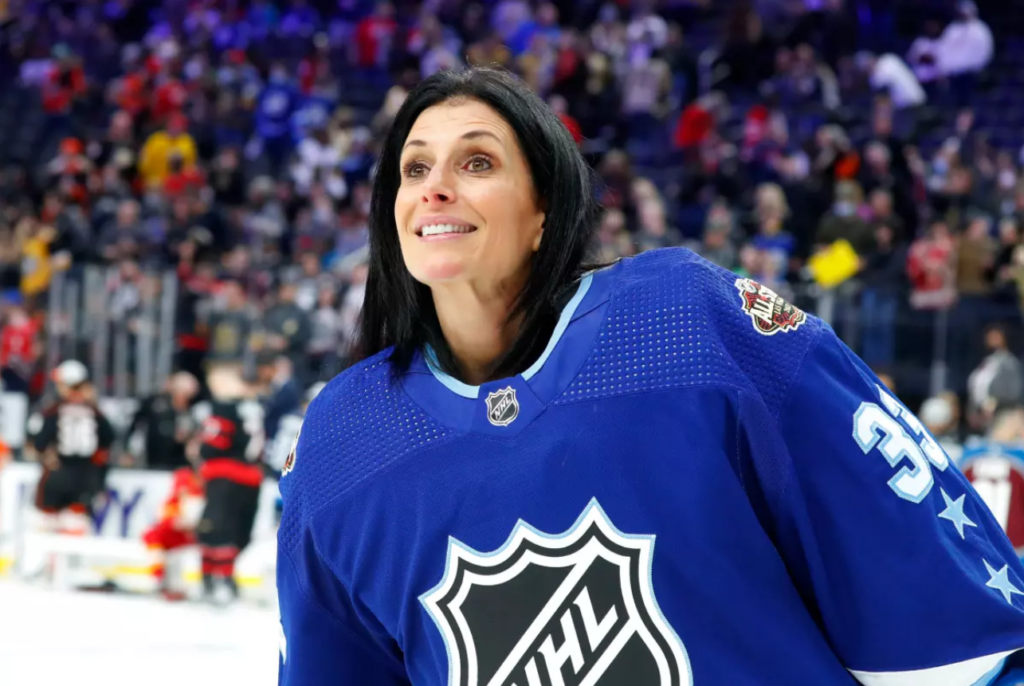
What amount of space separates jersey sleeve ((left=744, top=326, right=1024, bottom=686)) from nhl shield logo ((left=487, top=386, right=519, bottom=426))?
0.32 meters

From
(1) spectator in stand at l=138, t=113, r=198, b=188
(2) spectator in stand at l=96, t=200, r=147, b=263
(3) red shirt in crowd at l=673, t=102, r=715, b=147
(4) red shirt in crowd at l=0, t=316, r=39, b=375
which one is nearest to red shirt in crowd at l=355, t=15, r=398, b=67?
(1) spectator in stand at l=138, t=113, r=198, b=188

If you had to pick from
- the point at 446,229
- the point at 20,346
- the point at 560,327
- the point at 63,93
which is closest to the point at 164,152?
the point at 63,93

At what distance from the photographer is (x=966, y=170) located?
375 inches

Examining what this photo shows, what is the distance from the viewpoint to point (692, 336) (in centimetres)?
171

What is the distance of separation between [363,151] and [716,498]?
10734mm

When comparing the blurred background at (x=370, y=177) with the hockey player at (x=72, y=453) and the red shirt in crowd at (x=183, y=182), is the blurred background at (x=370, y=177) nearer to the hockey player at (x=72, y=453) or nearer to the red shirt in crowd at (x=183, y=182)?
the red shirt in crowd at (x=183, y=182)

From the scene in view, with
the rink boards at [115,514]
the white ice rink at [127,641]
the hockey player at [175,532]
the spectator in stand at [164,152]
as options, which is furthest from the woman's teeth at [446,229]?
the spectator in stand at [164,152]

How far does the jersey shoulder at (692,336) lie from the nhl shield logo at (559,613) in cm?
19

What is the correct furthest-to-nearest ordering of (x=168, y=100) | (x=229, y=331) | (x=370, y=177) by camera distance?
1. (x=168, y=100)
2. (x=370, y=177)
3. (x=229, y=331)

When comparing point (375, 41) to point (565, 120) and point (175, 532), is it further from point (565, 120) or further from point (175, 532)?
point (175, 532)

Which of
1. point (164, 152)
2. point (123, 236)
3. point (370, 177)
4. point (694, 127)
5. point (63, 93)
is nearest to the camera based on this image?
point (123, 236)

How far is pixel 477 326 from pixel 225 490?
6024 mm

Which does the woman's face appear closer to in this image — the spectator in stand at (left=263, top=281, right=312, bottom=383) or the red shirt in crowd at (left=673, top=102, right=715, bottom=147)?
the spectator in stand at (left=263, top=281, right=312, bottom=383)

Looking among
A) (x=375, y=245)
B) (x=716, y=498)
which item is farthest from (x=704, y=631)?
(x=375, y=245)
